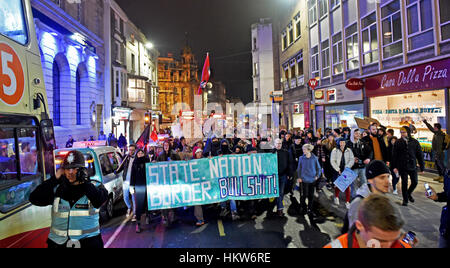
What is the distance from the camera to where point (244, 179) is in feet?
21.5

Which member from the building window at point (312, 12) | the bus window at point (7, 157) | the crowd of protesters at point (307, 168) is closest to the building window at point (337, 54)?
the building window at point (312, 12)

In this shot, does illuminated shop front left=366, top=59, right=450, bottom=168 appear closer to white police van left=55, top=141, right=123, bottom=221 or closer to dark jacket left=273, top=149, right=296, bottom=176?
dark jacket left=273, top=149, right=296, bottom=176

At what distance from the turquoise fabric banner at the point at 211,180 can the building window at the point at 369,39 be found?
12745 mm

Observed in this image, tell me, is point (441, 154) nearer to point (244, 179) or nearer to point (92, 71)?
point (244, 179)

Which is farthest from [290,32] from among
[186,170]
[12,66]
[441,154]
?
[12,66]

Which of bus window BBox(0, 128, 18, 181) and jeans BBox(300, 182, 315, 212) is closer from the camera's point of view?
bus window BBox(0, 128, 18, 181)

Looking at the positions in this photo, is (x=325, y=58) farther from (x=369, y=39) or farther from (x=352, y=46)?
(x=369, y=39)

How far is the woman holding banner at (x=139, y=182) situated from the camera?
6.29 m

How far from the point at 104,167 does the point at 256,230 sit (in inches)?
164

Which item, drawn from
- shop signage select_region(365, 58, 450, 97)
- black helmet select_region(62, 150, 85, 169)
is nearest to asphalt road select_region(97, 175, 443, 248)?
black helmet select_region(62, 150, 85, 169)

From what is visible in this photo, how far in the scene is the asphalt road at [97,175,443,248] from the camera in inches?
201

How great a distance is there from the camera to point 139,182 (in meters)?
6.38

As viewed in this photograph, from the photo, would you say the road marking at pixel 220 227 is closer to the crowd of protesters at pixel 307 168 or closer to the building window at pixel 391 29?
the crowd of protesters at pixel 307 168

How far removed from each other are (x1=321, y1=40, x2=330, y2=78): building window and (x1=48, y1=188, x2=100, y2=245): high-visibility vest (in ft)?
68.6
